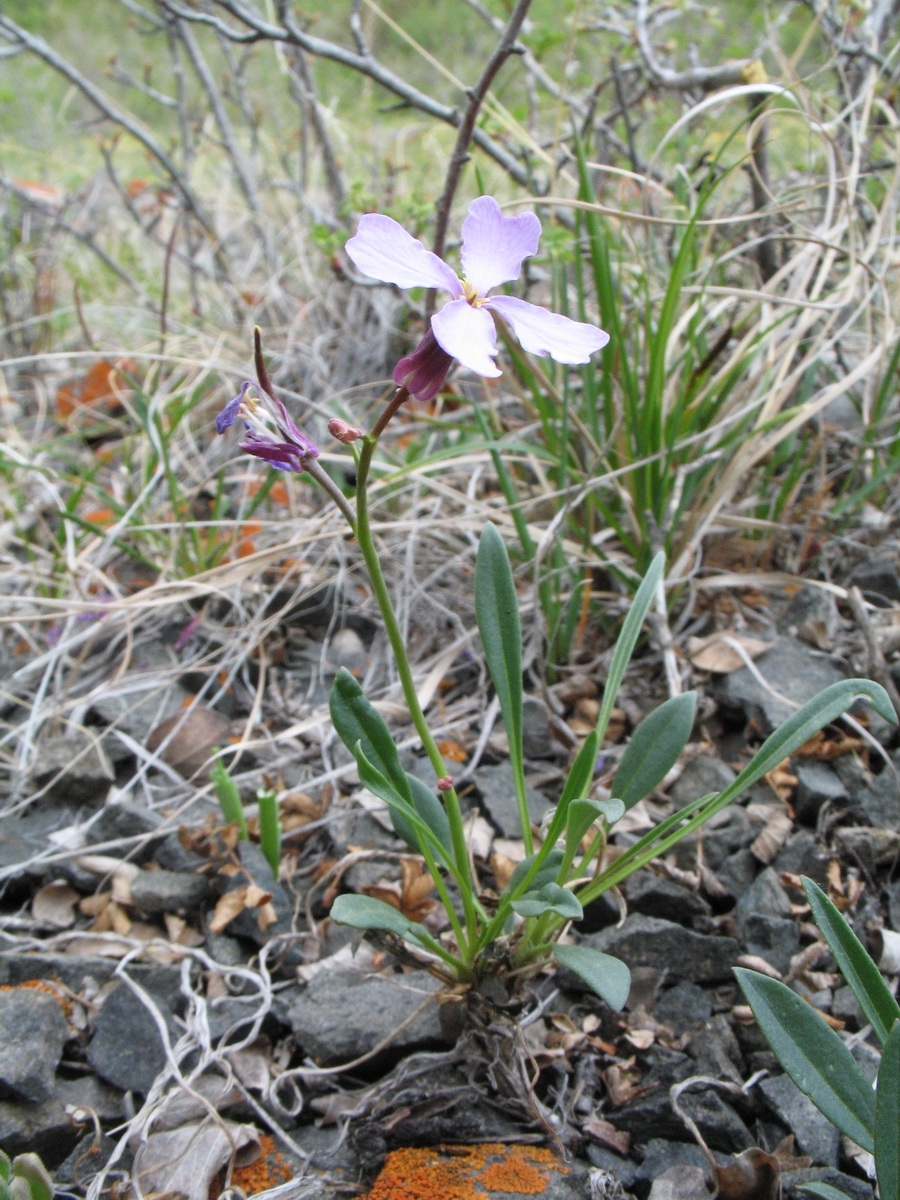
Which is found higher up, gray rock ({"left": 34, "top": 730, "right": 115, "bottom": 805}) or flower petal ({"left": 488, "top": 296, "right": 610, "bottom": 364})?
flower petal ({"left": 488, "top": 296, "right": 610, "bottom": 364})

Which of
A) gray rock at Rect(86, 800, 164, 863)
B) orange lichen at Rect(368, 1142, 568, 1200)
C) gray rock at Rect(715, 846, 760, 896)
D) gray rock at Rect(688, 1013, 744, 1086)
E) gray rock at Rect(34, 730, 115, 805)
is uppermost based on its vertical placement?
gray rock at Rect(34, 730, 115, 805)

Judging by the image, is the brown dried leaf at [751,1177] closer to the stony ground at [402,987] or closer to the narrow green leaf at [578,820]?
the stony ground at [402,987]

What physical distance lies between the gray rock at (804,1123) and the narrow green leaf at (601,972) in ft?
1.14

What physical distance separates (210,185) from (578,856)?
4545 mm

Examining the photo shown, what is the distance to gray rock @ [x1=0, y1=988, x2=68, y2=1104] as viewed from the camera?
119cm

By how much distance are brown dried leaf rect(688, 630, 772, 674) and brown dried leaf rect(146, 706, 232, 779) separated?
3.49 feet

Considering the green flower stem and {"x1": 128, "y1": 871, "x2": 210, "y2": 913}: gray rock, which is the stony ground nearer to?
{"x1": 128, "y1": 871, "x2": 210, "y2": 913}: gray rock

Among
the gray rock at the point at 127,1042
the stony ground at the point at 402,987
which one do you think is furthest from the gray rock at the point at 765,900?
the gray rock at the point at 127,1042

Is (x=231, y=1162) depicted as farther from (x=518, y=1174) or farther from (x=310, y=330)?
(x=310, y=330)

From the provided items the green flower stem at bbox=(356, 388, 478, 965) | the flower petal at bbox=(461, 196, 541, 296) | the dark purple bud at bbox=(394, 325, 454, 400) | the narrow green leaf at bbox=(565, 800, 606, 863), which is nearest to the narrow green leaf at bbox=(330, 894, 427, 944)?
the green flower stem at bbox=(356, 388, 478, 965)

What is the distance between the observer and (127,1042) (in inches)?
51.7

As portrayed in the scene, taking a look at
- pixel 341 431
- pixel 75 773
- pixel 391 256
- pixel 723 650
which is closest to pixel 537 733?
pixel 723 650

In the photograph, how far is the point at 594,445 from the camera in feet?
6.15

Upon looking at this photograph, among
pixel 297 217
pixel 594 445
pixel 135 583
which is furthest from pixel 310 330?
pixel 594 445
